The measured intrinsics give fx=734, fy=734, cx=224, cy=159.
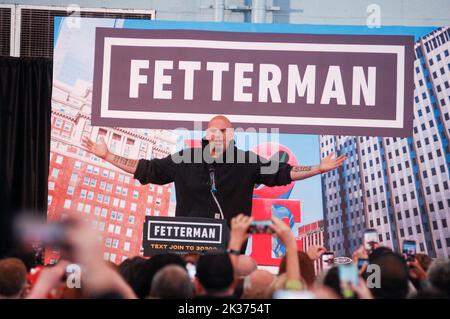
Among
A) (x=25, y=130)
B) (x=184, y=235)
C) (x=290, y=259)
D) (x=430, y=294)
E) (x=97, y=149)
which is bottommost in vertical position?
(x=430, y=294)

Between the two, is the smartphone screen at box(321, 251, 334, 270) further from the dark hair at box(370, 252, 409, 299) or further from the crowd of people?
the dark hair at box(370, 252, 409, 299)

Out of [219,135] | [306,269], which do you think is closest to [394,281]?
[306,269]

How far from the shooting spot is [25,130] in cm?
696

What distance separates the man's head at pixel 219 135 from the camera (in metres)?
5.62

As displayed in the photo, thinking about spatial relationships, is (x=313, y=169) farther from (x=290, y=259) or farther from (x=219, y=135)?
(x=290, y=259)

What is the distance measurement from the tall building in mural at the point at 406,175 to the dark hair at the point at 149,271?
3.40m

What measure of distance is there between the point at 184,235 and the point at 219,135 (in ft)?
5.07

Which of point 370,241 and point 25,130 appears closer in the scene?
point 370,241

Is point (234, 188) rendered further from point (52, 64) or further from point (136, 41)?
point (52, 64)

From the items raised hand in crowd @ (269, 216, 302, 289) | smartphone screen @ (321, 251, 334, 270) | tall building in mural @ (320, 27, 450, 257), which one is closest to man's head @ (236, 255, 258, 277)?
raised hand in crowd @ (269, 216, 302, 289)

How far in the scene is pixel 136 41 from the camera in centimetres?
666

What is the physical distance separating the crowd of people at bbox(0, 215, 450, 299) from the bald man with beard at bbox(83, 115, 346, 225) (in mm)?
2130

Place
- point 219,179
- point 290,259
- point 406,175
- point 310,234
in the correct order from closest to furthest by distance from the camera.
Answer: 1. point 290,259
2. point 219,179
3. point 310,234
4. point 406,175

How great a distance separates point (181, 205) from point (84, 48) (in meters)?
1.92
